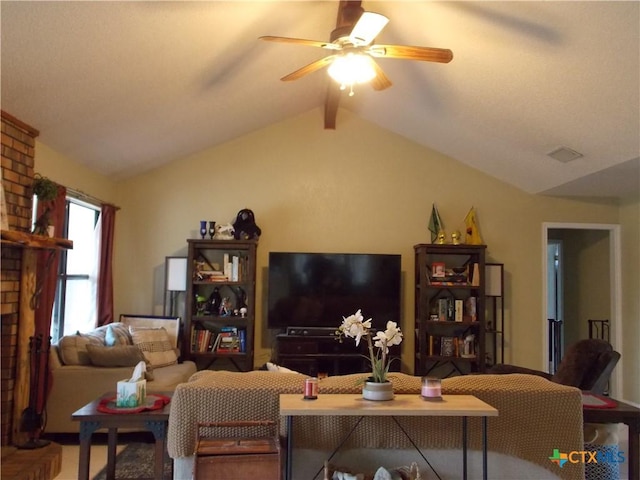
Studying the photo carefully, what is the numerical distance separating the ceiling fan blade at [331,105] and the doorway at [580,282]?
2793mm

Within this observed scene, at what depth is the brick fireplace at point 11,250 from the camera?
3703 mm

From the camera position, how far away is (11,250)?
12.5 ft

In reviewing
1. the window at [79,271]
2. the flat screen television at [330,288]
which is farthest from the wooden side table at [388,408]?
the window at [79,271]

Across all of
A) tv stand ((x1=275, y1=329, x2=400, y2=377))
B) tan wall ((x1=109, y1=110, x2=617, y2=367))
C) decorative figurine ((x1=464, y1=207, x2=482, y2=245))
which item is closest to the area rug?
tv stand ((x1=275, y1=329, x2=400, y2=377))

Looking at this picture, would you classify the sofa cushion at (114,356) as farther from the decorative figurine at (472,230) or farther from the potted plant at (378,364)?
the decorative figurine at (472,230)

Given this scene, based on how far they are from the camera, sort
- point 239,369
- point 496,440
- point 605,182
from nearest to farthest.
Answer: point 496,440 → point 605,182 → point 239,369

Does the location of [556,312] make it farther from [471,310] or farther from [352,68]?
[352,68]

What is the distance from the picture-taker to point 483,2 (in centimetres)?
322

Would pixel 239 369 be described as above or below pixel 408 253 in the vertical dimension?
below

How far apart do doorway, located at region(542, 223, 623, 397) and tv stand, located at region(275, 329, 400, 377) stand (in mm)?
2356

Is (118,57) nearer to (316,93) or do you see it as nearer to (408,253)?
(316,93)

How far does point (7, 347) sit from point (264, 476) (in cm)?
251

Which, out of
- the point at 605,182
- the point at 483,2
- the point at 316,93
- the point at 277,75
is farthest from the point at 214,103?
the point at 605,182

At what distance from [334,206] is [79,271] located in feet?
9.22
